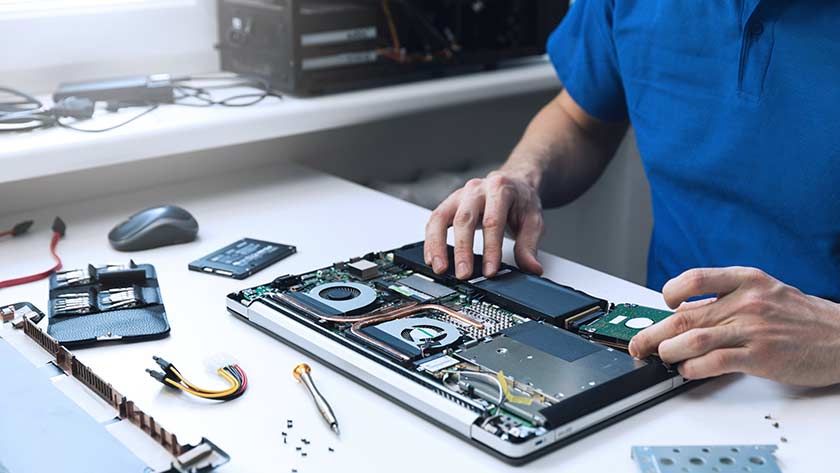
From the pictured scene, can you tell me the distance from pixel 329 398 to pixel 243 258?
371 mm

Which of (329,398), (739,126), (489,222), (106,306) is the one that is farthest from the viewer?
(739,126)

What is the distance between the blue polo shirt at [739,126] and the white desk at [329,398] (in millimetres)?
262

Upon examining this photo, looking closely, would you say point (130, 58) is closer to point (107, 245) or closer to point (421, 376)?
point (107, 245)

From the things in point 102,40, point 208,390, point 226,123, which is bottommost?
point 208,390

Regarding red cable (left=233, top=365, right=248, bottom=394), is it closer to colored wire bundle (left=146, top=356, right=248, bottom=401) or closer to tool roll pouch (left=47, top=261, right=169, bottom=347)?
colored wire bundle (left=146, top=356, right=248, bottom=401)

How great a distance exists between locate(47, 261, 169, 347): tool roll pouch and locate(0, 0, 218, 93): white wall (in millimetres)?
610

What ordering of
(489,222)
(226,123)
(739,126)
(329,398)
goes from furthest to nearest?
(226,123)
(739,126)
(489,222)
(329,398)

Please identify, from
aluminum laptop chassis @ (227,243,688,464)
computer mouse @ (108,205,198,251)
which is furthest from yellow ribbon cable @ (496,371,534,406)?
computer mouse @ (108,205,198,251)

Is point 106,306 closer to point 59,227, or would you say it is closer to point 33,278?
point 33,278

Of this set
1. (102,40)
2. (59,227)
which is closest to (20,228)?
(59,227)

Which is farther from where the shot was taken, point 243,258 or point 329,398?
point 243,258

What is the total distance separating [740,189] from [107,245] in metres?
0.87

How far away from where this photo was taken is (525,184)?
4.22ft

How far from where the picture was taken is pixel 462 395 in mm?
822
